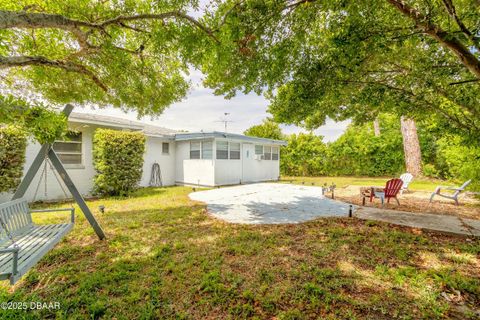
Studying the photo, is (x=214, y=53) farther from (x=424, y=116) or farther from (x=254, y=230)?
(x=424, y=116)

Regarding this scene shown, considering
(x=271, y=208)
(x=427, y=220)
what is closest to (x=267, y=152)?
(x=271, y=208)

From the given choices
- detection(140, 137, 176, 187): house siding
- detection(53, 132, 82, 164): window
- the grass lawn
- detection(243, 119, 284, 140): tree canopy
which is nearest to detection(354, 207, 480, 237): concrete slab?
the grass lawn

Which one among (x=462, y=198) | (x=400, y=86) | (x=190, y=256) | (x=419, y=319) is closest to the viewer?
(x=419, y=319)

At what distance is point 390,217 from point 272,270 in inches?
165

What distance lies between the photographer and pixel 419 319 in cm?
218

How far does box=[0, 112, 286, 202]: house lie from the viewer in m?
9.29

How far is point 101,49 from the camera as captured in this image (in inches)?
205

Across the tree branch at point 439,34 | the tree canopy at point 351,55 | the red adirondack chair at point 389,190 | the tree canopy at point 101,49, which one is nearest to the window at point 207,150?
the tree canopy at point 101,49

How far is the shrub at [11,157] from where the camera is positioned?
673cm

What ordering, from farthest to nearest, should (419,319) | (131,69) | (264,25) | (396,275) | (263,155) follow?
1. (263,155)
2. (131,69)
3. (264,25)
4. (396,275)
5. (419,319)

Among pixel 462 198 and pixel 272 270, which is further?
pixel 462 198

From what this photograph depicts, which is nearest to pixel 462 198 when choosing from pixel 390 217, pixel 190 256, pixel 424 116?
pixel 390 217

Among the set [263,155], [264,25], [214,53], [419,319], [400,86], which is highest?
[264,25]

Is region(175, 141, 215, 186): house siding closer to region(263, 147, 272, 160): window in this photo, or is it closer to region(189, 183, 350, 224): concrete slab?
region(189, 183, 350, 224): concrete slab
